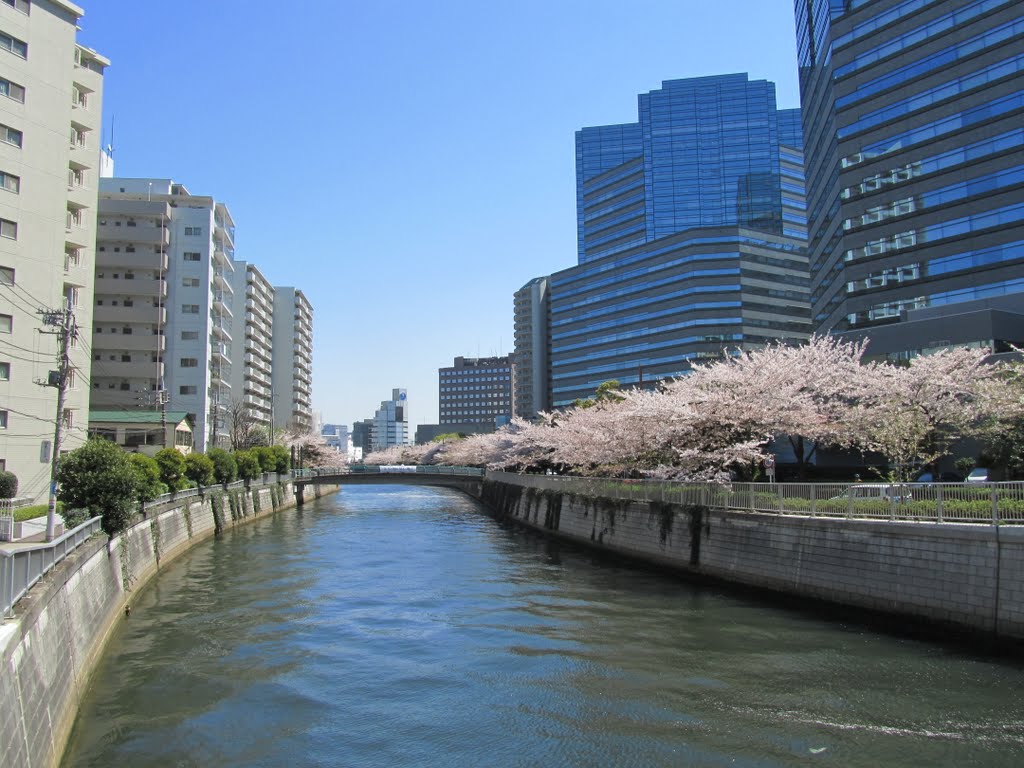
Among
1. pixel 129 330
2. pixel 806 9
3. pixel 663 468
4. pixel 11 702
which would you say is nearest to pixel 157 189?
pixel 129 330

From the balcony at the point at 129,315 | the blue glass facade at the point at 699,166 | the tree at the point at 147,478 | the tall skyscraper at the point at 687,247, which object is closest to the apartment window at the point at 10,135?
the tree at the point at 147,478

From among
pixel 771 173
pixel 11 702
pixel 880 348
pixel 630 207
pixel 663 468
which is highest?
pixel 771 173

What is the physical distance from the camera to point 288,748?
12375 millimetres

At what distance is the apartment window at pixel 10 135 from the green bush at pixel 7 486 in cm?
1808

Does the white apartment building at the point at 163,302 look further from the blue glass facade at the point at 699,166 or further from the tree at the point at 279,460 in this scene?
the blue glass facade at the point at 699,166

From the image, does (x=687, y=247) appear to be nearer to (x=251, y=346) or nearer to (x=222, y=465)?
(x=251, y=346)

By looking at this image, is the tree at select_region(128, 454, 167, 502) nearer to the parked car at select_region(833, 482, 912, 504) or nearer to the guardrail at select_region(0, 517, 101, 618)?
the guardrail at select_region(0, 517, 101, 618)

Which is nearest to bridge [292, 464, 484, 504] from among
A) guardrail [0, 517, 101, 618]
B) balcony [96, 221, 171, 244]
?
balcony [96, 221, 171, 244]

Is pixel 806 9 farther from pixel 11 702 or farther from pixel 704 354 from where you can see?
pixel 11 702

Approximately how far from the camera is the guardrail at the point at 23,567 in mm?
10102

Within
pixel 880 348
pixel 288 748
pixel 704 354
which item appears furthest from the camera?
pixel 704 354

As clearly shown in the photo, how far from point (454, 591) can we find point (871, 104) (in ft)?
220

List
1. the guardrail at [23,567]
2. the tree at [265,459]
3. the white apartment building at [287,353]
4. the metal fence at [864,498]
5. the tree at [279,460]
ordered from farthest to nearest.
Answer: the white apartment building at [287,353]
the tree at [279,460]
the tree at [265,459]
the metal fence at [864,498]
the guardrail at [23,567]

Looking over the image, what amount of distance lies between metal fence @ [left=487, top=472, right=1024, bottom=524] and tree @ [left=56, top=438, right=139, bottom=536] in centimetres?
2049
